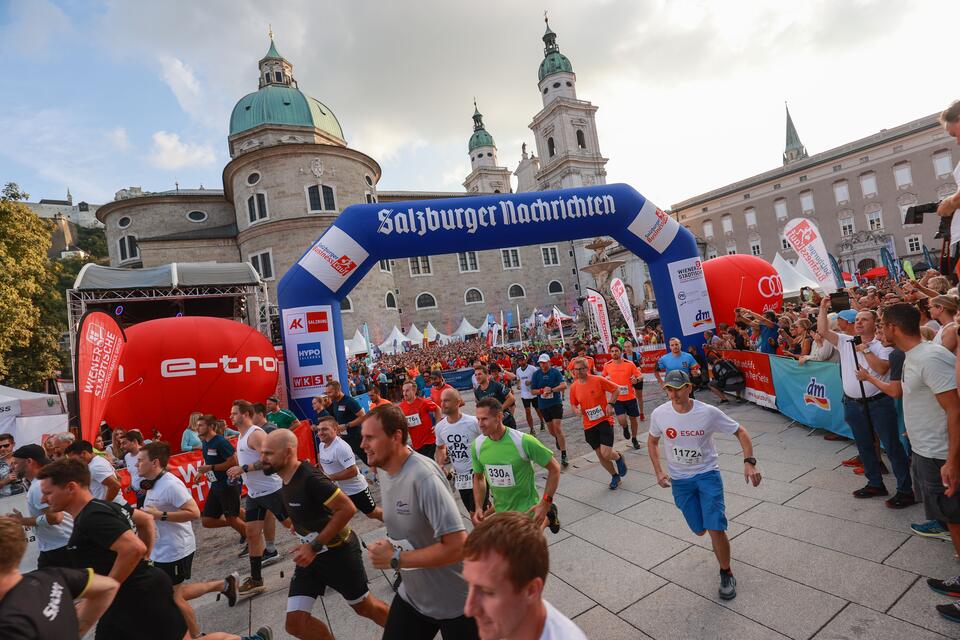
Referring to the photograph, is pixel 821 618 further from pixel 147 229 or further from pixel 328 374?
pixel 147 229

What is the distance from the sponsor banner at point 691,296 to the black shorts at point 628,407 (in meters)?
5.23

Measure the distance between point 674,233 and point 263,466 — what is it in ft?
39.0

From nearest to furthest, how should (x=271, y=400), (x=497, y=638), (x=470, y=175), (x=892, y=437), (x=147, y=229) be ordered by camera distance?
(x=497, y=638) → (x=892, y=437) → (x=271, y=400) → (x=147, y=229) → (x=470, y=175)

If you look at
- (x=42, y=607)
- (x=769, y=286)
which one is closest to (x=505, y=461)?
Answer: (x=42, y=607)

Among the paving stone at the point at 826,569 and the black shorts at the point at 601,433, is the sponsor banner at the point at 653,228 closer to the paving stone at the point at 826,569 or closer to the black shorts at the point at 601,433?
the black shorts at the point at 601,433

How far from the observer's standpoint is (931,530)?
153 inches

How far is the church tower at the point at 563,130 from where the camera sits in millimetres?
52719

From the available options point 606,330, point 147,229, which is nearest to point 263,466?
point 606,330

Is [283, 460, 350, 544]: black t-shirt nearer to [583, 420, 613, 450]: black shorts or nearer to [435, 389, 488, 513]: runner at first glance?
[435, 389, 488, 513]: runner

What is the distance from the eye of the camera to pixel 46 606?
6.54 feet

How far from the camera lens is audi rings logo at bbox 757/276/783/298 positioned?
1388 cm

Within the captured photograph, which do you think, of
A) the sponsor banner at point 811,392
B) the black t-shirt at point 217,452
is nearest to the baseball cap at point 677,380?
the sponsor banner at point 811,392

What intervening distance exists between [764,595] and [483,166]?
7416 cm

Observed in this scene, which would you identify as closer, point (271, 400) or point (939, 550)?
point (939, 550)
